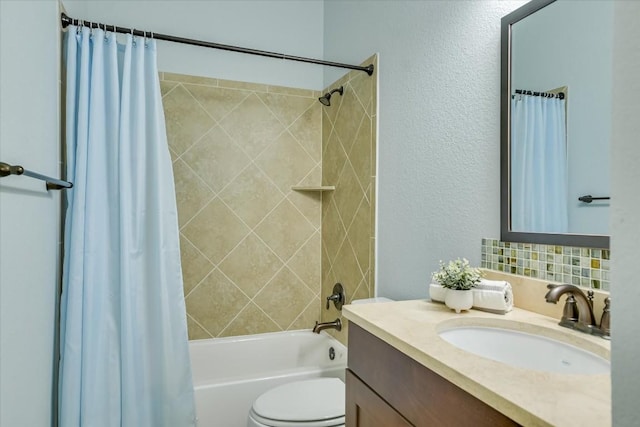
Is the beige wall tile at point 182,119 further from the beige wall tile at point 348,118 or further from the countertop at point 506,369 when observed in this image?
the countertop at point 506,369

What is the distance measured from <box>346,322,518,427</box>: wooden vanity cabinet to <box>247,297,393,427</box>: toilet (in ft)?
1.19

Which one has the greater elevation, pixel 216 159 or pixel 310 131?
pixel 310 131

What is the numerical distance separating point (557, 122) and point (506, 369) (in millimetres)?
700

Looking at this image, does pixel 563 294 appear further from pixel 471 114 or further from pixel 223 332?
pixel 223 332

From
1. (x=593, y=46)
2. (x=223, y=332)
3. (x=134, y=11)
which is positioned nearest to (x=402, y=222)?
(x=593, y=46)

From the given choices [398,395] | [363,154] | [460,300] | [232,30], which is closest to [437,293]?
[460,300]

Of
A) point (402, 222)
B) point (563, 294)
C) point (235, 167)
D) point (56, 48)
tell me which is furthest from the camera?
point (235, 167)

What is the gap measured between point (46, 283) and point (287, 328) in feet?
4.88

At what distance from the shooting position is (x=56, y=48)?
1454 mm

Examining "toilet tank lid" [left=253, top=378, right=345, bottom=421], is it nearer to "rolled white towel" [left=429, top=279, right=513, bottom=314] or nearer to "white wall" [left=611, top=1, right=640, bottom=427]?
"rolled white towel" [left=429, top=279, right=513, bottom=314]

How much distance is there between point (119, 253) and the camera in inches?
59.6

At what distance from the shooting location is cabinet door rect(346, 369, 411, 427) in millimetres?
826

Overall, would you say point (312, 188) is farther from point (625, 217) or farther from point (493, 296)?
point (625, 217)

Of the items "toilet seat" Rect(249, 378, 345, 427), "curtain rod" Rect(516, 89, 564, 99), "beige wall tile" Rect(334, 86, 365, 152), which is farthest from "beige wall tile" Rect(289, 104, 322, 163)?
"curtain rod" Rect(516, 89, 564, 99)
